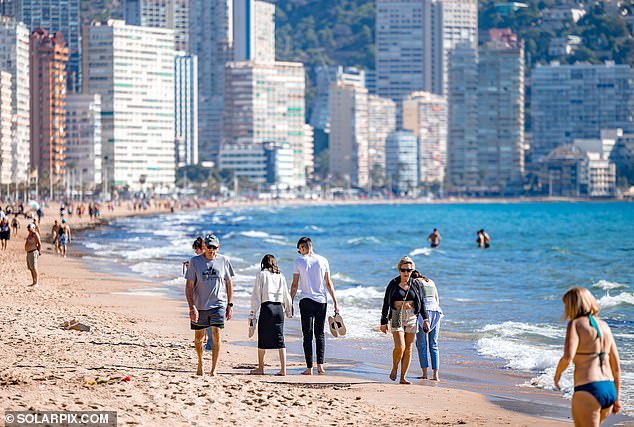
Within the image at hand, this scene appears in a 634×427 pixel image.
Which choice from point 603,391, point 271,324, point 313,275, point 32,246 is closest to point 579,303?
point 603,391

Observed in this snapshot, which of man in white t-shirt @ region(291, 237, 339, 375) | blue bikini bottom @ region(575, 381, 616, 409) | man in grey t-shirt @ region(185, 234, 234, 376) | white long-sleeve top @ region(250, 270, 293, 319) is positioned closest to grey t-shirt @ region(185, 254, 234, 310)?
man in grey t-shirt @ region(185, 234, 234, 376)

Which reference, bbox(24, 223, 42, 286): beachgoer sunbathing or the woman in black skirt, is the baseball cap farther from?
bbox(24, 223, 42, 286): beachgoer sunbathing

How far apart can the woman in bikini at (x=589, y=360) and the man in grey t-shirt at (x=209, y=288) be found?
536cm

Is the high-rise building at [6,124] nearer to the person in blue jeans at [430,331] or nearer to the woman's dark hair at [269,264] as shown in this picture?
the person in blue jeans at [430,331]

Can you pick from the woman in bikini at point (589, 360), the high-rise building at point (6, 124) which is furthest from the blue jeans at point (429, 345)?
the high-rise building at point (6, 124)

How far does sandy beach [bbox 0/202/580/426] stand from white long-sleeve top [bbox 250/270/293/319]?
965 mm

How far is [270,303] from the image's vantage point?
16.0 meters

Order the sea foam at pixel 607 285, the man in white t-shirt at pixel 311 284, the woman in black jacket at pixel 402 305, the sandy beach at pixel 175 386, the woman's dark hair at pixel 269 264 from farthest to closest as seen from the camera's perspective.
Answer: the sea foam at pixel 607 285
the man in white t-shirt at pixel 311 284
the woman's dark hair at pixel 269 264
the woman in black jacket at pixel 402 305
the sandy beach at pixel 175 386

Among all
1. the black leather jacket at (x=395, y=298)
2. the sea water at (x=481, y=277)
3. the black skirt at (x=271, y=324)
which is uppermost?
the black leather jacket at (x=395, y=298)

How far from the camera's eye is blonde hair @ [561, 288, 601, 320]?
34.7ft

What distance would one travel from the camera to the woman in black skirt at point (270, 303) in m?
16.0

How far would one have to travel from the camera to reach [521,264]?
52719 mm

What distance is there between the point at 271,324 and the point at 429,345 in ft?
8.21

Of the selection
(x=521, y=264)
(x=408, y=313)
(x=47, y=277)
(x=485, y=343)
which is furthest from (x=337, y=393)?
(x=521, y=264)
